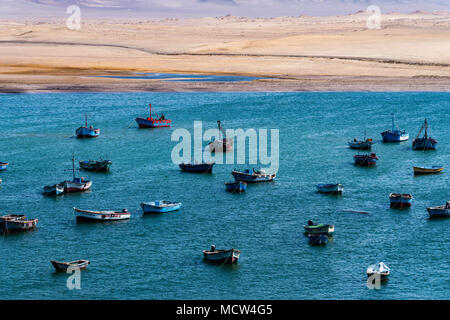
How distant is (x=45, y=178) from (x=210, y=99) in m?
52.9

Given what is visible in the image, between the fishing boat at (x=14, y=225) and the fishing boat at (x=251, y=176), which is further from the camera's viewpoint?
the fishing boat at (x=251, y=176)

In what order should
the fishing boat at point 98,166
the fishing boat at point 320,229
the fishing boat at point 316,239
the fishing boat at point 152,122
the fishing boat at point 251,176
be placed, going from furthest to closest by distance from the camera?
the fishing boat at point 152,122 → the fishing boat at point 98,166 → the fishing boat at point 251,176 → the fishing boat at point 320,229 → the fishing boat at point 316,239

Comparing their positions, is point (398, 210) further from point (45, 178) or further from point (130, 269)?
point (45, 178)

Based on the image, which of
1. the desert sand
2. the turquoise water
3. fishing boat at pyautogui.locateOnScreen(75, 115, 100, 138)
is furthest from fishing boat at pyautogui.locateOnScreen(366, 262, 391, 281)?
the desert sand

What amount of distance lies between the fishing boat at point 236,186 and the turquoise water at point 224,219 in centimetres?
84

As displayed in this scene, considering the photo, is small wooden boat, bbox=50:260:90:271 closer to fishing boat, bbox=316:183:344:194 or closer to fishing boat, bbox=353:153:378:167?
fishing boat, bbox=316:183:344:194

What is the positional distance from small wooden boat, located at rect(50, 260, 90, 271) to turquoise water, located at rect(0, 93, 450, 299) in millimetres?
485

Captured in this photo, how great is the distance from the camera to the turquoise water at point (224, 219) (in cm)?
4453

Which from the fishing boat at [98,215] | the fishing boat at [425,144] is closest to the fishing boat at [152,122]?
the fishing boat at [425,144]

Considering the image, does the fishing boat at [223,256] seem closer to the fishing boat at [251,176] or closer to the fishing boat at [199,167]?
the fishing boat at [251,176]

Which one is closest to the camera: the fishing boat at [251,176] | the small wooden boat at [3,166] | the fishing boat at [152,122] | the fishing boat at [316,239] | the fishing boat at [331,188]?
the fishing boat at [316,239]

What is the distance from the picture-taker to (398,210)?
2323 inches
